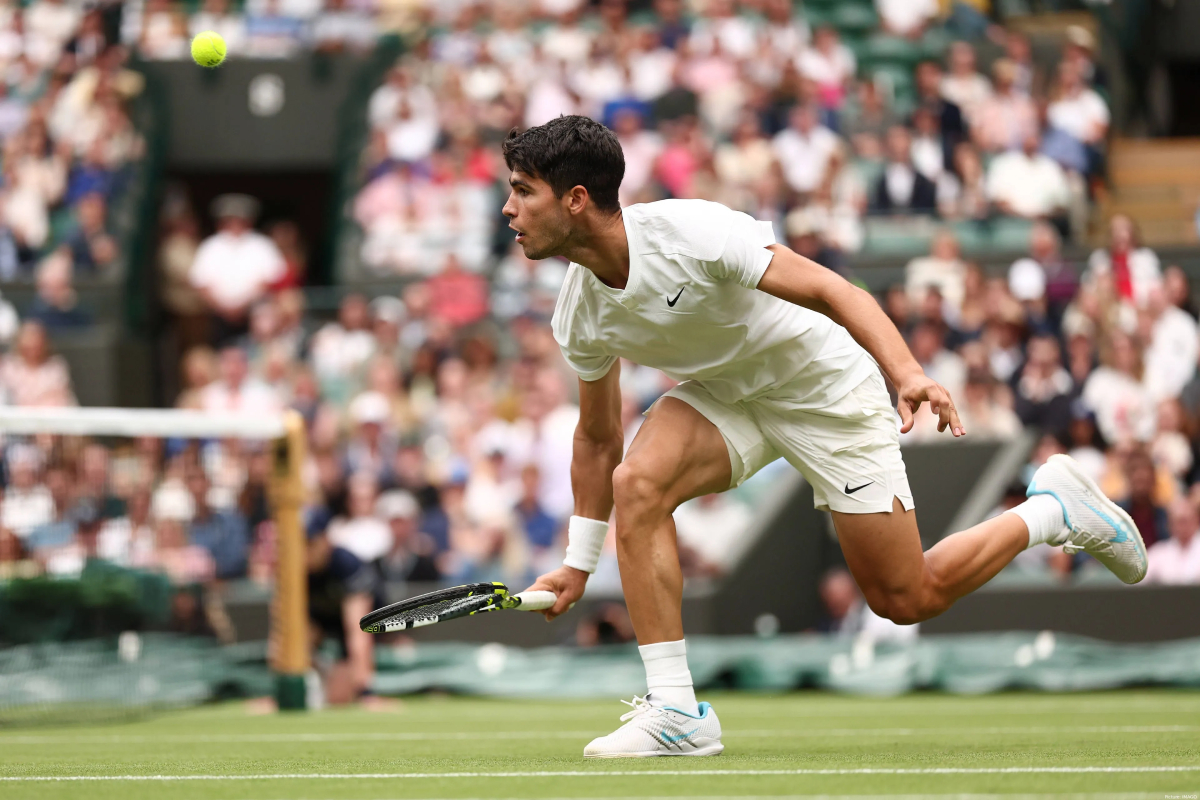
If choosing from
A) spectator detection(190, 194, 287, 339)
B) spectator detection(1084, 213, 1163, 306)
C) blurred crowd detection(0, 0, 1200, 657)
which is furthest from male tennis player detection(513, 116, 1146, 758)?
spectator detection(190, 194, 287, 339)

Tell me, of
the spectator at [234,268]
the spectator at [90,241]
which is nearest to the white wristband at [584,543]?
the spectator at [234,268]

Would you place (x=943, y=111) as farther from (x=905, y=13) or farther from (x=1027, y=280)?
(x=905, y=13)

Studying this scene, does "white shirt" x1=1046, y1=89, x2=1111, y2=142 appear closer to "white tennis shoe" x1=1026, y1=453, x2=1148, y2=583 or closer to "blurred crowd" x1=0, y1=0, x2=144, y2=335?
"blurred crowd" x1=0, y1=0, x2=144, y2=335

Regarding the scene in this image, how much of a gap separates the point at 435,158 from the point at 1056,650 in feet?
26.3

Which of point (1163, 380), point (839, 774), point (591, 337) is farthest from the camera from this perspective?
point (1163, 380)

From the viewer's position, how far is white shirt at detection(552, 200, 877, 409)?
519 cm

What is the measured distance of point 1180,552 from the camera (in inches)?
415

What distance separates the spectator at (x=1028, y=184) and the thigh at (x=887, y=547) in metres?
9.00

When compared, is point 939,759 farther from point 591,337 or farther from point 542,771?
point 591,337

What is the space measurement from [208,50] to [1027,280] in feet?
26.2

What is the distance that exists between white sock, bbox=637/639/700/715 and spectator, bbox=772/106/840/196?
→ 381 inches

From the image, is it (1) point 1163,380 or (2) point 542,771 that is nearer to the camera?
(2) point 542,771

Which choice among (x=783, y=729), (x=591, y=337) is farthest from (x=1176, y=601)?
(x=591, y=337)

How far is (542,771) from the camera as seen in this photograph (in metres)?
4.95
